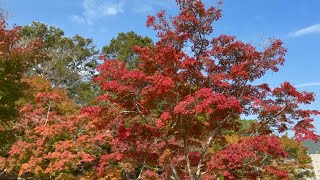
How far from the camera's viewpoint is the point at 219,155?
900cm

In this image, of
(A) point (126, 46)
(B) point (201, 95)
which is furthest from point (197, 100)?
(A) point (126, 46)

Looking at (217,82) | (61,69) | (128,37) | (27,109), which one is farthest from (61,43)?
(217,82)

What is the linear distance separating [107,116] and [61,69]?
22.8m

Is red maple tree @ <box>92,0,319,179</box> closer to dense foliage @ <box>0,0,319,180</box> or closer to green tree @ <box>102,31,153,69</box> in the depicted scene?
dense foliage @ <box>0,0,319,180</box>

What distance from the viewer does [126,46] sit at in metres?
30.5

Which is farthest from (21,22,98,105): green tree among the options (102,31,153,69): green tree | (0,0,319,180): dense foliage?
(0,0,319,180): dense foliage

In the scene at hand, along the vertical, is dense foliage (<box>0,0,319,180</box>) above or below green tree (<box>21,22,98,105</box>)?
below

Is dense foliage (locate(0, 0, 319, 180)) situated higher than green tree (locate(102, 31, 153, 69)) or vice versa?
green tree (locate(102, 31, 153, 69))

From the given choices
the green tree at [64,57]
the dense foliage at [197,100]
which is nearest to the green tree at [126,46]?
the green tree at [64,57]

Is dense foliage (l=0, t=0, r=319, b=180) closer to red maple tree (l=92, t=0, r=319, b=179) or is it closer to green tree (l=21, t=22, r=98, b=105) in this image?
red maple tree (l=92, t=0, r=319, b=179)

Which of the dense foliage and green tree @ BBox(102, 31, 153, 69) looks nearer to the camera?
the dense foliage

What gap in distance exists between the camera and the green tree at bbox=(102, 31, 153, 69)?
29.2 meters

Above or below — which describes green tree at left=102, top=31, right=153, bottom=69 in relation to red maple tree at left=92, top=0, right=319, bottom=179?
above

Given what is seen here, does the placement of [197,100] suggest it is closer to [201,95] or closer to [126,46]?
[201,95]
